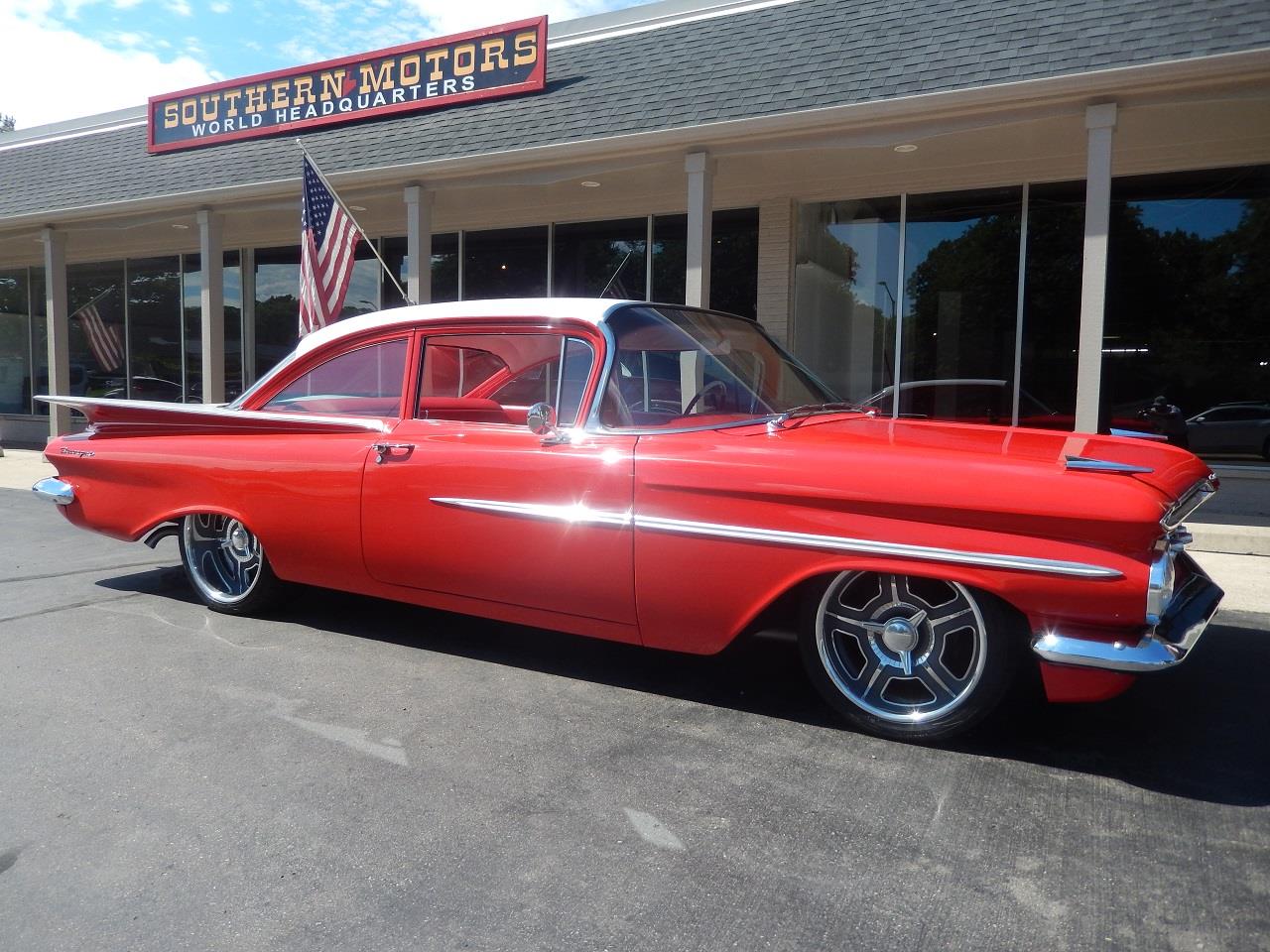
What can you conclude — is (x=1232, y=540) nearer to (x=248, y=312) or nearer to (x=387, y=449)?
(x=387, y=449)

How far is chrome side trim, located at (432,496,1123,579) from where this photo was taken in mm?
2859

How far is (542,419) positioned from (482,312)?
748 millimetres

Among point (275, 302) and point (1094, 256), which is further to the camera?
point (275, 302)

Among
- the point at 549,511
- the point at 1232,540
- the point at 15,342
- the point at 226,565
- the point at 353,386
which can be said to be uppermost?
the point at 15,342

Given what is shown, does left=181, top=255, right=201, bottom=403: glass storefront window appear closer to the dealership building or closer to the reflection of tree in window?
the dealership building

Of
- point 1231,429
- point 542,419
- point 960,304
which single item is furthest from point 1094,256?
point 542,419

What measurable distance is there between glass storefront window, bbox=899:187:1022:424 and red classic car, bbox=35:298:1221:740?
6.40 metres

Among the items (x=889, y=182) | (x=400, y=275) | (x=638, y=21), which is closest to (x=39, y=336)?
(x=400, y=275)

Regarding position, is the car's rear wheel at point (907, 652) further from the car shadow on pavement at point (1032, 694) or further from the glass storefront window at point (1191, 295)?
the glass storefront window at point (1191, 295)

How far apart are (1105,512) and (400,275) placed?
12.9 meters

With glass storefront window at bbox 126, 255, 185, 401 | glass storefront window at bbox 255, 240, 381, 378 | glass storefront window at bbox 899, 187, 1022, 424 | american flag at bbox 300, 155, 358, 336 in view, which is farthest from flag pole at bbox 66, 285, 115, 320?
glass storefront window at bbox 899, 187, 1022, 424

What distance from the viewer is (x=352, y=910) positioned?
2252 mm

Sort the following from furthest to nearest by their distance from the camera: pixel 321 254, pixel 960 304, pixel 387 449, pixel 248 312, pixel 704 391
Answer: pixel 248 312 < pixel 960 304 < pixel 321 254 < pixel 387 449 < pixel 704 391

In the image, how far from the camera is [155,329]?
55.0ft
